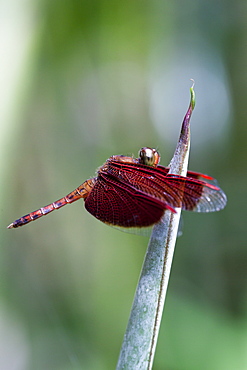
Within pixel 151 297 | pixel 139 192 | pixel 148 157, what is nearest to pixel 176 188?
pixel 139 192

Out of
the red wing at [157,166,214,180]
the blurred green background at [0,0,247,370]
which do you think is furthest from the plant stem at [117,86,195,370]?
the blurred green background at [0,0,247,370]

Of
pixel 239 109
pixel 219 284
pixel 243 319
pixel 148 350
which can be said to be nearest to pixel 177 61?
pixel 239 109

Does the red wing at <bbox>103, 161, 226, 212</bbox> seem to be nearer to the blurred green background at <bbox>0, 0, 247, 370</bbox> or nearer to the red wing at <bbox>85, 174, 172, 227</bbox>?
the red wing at <bbox>85, 174, 172, 227</bbox>

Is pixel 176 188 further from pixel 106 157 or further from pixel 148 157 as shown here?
pixel 106 157

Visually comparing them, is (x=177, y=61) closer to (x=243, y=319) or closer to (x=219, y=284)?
(x=219, y=284)

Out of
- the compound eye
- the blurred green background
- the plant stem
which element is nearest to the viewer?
the plant stem

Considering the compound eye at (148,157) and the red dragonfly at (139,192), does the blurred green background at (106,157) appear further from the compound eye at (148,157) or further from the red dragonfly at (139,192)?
the compound eye at (148,157)
